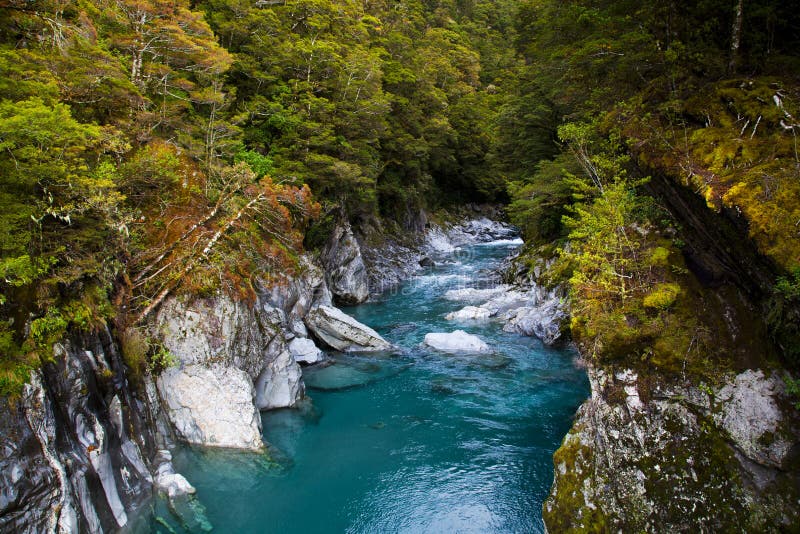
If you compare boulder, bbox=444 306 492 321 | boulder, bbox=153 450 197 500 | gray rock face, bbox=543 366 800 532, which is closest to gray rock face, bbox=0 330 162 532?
boulder, bbox=153 450 197 500

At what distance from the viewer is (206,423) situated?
30.2ft

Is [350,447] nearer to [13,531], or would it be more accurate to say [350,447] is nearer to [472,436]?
[472,436]

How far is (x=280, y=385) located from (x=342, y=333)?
4117 mm

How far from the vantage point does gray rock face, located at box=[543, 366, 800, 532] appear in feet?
18.2

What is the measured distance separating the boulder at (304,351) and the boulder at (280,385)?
201 cm

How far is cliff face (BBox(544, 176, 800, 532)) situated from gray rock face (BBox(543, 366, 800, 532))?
0.01m

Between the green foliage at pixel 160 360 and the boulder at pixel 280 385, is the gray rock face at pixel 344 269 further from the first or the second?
the green foliage at pixel 160 360

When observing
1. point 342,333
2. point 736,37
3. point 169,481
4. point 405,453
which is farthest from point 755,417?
point 342,333

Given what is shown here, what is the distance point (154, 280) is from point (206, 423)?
3.36m

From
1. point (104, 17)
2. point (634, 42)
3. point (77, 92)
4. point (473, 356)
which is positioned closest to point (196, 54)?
point (104, 17)

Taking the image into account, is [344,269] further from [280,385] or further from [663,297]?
[663,297]

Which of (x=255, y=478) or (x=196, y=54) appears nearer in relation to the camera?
(x=255, y=478)

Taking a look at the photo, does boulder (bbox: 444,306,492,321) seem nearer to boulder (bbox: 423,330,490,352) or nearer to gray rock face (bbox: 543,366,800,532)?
boulder (bbox: 423,330,490,352)

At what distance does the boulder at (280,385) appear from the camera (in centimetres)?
1129
